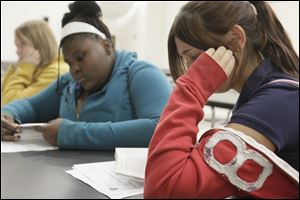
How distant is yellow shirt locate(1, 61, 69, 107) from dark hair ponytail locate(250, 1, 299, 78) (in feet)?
3.52

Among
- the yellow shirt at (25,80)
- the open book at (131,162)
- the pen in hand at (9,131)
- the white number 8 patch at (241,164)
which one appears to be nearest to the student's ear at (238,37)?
the white number 8 patch at (241,164)

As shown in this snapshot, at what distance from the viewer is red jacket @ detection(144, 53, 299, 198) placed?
479 millimetres

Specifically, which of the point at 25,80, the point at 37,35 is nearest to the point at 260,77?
the point at 25,80

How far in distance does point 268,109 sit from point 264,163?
2.8 inches

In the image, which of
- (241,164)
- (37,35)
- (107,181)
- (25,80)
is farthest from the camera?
(37,35)

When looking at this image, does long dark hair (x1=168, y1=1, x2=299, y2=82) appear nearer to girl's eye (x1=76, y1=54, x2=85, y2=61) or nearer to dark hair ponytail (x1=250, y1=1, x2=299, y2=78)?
dark hair ponytail (x1=250, y1=1, x2=299, y2=78)

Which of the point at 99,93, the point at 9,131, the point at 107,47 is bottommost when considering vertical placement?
the point at 9,131

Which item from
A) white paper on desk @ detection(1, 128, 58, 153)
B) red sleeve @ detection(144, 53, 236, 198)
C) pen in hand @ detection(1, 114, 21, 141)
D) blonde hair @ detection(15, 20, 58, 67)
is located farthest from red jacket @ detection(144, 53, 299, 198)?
blonde hair @ detection(15, 20, 58, 67)

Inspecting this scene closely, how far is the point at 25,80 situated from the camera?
164 cm

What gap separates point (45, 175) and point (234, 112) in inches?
14.2

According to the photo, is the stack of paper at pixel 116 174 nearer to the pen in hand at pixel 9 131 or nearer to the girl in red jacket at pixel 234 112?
the girl in red jacket at pixel 234 112

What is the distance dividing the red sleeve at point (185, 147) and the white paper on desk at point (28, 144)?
0.46 m

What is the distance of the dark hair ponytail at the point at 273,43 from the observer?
55cm

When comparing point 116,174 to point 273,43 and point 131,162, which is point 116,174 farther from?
point 273,43
